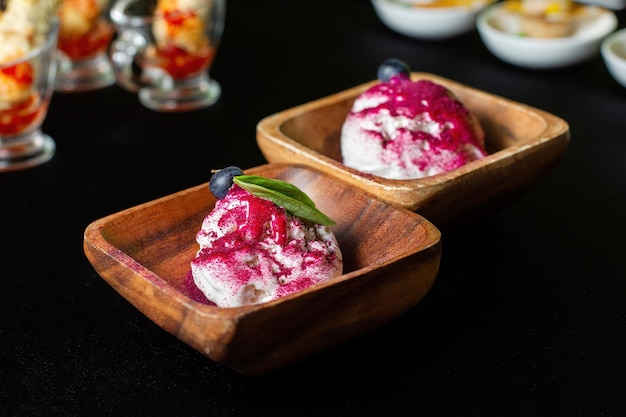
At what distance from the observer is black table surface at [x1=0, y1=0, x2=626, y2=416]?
1.08 m

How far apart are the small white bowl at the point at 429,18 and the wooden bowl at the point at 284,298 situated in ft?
3.40

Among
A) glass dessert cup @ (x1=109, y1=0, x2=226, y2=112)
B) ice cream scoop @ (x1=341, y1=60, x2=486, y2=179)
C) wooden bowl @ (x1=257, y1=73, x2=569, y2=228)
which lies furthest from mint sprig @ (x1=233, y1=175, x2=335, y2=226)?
glass dessert cup @ (x1=109, y1=0, x2=226, y2=112)

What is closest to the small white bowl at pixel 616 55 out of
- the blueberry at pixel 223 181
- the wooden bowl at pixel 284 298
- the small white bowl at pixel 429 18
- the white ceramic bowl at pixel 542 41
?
the white ceramic bowl at pixel 542 41

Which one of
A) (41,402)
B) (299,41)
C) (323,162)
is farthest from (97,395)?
(299,41)

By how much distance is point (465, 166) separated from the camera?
49.4 inches

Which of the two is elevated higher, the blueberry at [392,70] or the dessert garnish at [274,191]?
the blueberry at [392,70]

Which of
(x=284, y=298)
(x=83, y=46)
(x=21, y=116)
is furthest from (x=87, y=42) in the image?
(x=284, y=298)

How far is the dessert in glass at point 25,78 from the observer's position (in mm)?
1617

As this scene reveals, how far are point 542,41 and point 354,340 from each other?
114 cm

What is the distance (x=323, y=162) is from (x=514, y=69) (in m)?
0.96

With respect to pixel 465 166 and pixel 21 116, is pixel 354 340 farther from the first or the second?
pixel 21 116

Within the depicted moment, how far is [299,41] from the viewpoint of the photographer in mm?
2312

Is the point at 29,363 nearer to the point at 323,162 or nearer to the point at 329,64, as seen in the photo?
the point at 323,162

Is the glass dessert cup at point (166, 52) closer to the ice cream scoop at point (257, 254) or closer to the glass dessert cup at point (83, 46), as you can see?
the glass dessert cup at point (83, 46)
